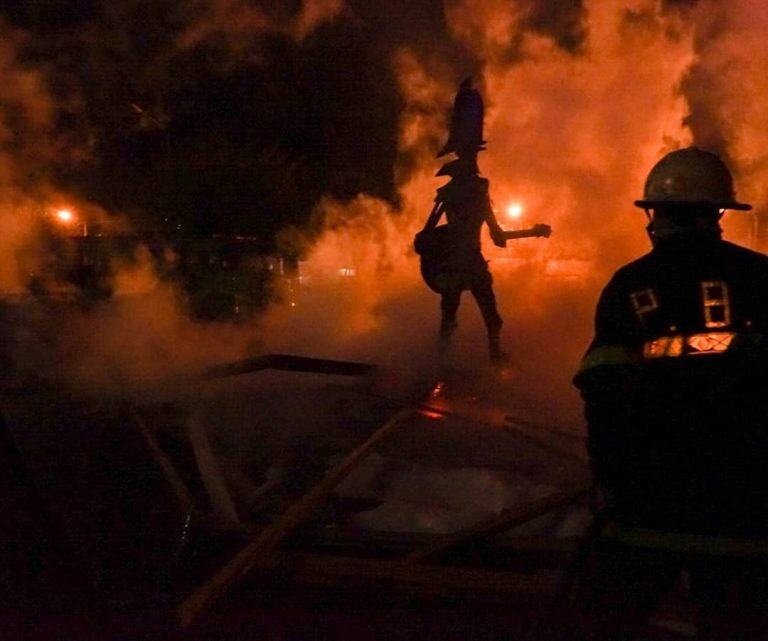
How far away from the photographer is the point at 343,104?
17.9 meters

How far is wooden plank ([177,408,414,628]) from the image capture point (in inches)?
112

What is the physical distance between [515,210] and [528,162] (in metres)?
0.99

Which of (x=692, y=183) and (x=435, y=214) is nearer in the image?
(x=692, y=183)

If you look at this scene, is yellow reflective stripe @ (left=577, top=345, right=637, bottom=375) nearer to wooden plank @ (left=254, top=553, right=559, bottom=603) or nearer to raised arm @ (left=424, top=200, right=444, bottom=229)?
wooden plank @ (left=254, top=553, right=559, bottom=603)

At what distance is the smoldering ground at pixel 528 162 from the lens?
10758 millimetres

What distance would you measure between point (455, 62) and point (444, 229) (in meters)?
8.08

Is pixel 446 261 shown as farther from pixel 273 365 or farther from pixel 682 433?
pixel 682 433

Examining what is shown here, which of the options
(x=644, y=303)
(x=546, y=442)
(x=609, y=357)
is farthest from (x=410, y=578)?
(x=546, y=442)

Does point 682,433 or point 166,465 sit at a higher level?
point 682,433

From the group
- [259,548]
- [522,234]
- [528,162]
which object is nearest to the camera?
[259,548]

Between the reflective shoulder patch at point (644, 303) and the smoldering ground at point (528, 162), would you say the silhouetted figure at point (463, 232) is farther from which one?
the reflective shoulder patch at point (644, 303)

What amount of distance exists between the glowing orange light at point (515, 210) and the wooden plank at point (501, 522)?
12160 millimetres

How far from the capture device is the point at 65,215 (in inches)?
599

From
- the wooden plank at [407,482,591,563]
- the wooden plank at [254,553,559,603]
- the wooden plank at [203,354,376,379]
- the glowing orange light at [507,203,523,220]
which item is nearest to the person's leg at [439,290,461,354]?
the wooden plank at [203,354,376,379]
